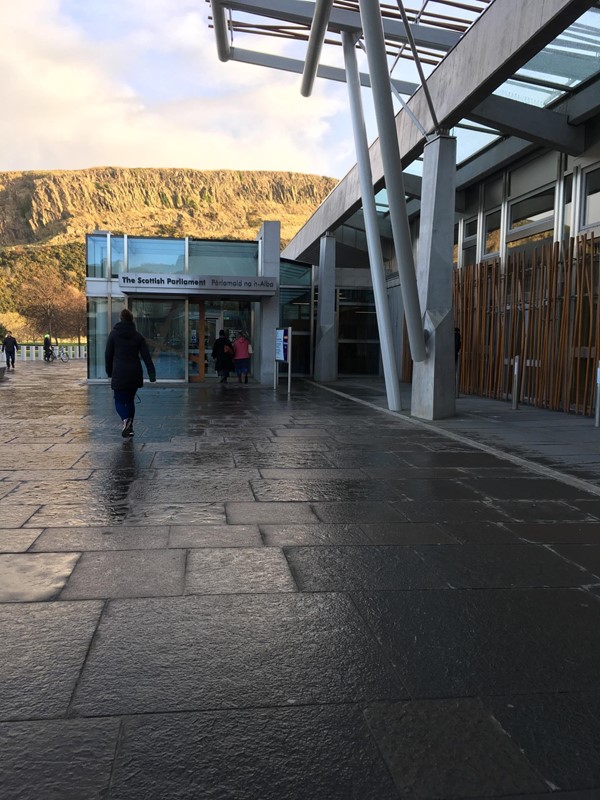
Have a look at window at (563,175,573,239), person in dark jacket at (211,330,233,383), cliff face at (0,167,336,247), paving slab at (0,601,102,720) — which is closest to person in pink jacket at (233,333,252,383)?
person in dark jacket at (211,330,233,383)

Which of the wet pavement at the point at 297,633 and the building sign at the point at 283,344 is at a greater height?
the building sign at the point at 283,344

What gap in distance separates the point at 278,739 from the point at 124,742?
550mm

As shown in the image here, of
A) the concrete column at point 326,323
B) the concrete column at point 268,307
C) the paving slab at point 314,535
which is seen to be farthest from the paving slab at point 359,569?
the concrete column at point 326,323

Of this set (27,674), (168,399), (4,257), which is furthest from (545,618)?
(4,257)

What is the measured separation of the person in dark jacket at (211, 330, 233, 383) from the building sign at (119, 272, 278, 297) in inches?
59.9

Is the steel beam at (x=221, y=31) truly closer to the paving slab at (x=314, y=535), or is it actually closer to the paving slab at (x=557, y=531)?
the paving slab at (x=314, y=535)

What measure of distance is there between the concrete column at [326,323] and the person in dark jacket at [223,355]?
13.9 feet

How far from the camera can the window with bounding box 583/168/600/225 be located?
14.1m

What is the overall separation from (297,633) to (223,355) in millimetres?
18724

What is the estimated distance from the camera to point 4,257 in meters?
100

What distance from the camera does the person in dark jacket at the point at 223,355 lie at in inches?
856

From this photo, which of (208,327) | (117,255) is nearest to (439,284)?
(208,327)

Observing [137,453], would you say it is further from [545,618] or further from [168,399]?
[168,399]

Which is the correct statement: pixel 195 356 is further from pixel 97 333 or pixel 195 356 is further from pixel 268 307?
pixel 97 333
